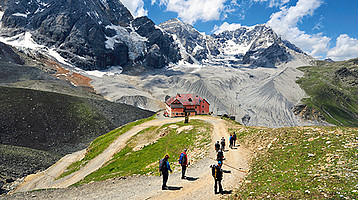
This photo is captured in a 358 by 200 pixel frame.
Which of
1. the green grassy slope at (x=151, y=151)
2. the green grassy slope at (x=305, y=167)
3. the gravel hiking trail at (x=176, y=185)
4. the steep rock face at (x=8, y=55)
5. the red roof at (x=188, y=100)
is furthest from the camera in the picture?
the steep rock face at (x=8, y=55)

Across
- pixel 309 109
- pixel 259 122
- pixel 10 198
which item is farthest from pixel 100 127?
pixel 309 109

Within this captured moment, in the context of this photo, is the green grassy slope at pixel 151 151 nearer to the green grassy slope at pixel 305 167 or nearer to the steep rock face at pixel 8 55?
the green grassy slope at pixel 305 167

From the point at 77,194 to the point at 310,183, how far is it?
2207 centimetres

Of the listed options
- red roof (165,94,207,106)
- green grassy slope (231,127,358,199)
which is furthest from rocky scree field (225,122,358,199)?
red roof (165,94,207,106)

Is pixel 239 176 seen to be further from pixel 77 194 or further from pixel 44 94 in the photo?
pixel 44 94

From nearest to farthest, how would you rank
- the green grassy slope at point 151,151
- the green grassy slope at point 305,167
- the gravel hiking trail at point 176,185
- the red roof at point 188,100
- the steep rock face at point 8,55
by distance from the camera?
the green grassy slope at point 305,167
the gravel hiking trail at point 176,185
the green grassy slope at point 151,151
the red roof at point 188,100
the steep rock face at point 8,55

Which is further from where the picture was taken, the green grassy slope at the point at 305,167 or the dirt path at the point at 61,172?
the dirt path at the point at 61,172

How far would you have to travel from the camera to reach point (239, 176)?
1772 centimetres

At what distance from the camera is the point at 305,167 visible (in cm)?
1517

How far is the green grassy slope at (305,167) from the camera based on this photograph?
38.4ft

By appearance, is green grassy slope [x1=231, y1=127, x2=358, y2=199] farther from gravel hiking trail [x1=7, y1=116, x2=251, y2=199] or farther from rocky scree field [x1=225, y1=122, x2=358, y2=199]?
gravel hiking trail [x1=7, y1=116, x2=251, y2=199]

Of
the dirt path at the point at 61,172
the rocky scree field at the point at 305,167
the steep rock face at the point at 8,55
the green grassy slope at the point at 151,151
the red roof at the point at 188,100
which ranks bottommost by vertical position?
the dirt path at the point at 61,172

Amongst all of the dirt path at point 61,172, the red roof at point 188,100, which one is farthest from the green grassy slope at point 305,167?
the red roof at point 188,100

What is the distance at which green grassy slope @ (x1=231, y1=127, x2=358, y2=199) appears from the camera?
1170 centimetres
